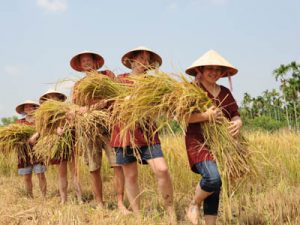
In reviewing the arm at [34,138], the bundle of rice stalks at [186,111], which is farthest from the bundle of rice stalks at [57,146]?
the bundle of rice stalks at [186,111]

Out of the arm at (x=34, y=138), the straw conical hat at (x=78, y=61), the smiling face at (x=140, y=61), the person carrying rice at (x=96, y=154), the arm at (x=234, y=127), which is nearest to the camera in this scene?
the arm at (x=234, y=127)

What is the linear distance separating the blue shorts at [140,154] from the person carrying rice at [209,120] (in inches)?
14.5

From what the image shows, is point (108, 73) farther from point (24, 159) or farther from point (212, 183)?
point (24, 159)

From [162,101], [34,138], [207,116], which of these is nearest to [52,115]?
[34,138]

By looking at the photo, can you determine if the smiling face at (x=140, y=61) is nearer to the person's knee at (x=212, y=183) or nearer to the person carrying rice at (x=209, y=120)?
the person carrying rice at (x=209, y=120)

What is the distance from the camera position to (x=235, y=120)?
8.81 feet

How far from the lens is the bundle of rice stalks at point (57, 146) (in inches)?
152

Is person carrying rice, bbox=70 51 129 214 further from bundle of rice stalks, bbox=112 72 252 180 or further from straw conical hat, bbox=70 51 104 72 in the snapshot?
bundle of rice stalks, bbox=112 72 252 180

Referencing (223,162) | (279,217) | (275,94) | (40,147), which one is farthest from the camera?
(275,94)

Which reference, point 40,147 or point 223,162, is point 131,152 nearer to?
point 223,162

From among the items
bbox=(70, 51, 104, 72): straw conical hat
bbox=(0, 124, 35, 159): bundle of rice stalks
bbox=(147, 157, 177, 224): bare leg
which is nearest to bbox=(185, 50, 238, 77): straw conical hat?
bbox=(147, 157, 177, 224): bare leg

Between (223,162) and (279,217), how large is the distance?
82 cm

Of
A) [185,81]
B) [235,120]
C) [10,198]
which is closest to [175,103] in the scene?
[185,81]

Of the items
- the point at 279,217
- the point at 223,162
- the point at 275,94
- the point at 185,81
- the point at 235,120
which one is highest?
the point at 275,94
